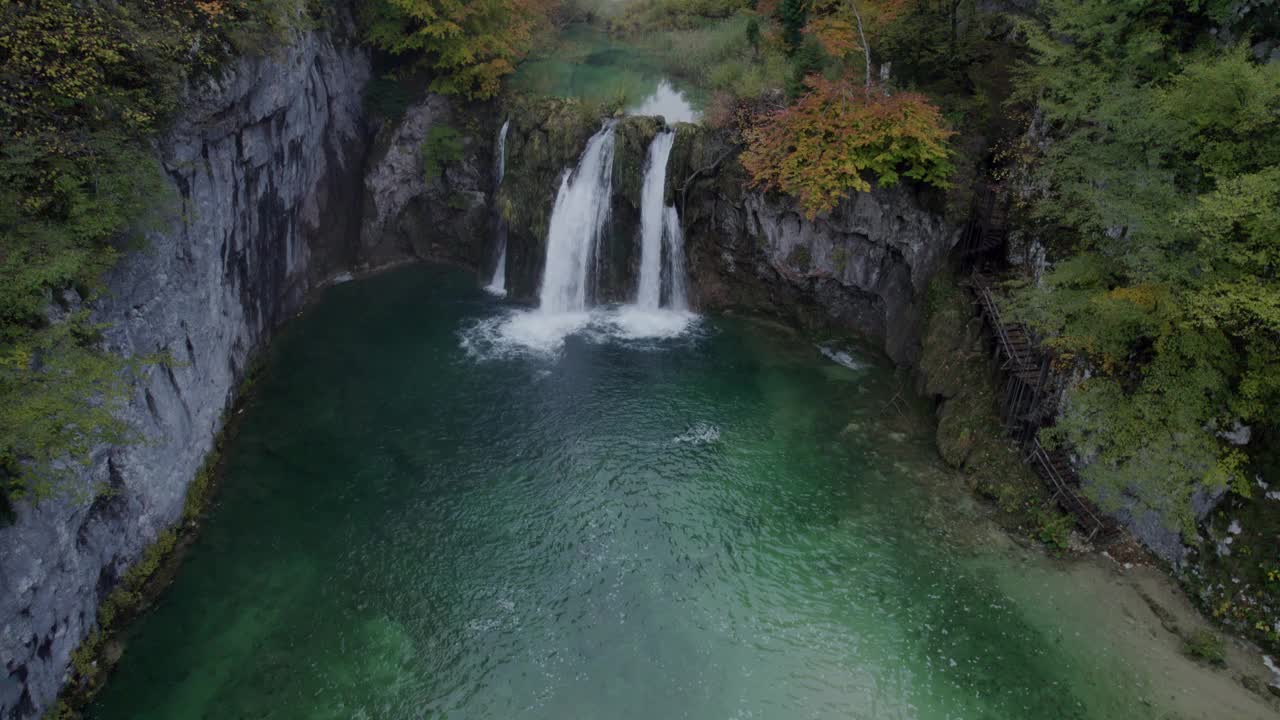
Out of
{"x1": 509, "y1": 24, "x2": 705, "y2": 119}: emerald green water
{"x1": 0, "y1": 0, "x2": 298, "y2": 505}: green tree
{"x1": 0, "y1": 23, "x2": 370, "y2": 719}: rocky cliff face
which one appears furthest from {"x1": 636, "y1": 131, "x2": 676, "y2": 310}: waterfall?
{"x1": 0, "y1": 0, "x2": 298, "y2": 505}: green tree

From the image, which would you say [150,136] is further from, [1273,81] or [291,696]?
[1273,81]

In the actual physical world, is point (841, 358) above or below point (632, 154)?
below

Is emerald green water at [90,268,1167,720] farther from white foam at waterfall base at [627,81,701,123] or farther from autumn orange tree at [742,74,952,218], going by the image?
white foam at waterfall base at [627,81,701,123]

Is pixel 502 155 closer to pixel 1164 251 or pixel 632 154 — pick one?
pixel 632 154

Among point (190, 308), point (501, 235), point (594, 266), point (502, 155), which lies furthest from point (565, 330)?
point (190, 308)

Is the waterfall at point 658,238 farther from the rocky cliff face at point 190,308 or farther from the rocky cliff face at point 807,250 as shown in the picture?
the rocky cliff face at point 190,308

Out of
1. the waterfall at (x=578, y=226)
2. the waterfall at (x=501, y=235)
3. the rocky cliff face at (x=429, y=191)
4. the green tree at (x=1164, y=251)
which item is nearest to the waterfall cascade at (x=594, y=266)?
the waterfall at (x=578, y=226)

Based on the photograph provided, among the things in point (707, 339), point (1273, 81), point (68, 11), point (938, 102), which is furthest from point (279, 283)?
point (1273, 81)
